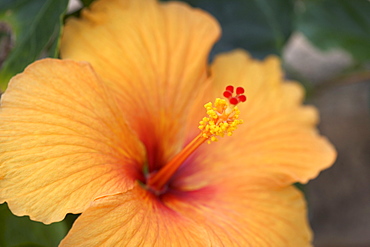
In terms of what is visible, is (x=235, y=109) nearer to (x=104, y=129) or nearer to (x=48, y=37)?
(x=104, y=129)

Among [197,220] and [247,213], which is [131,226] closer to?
[197,220]

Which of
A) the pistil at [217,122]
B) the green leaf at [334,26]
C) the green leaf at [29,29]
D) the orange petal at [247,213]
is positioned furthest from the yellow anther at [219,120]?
the green leaf at [334,26]

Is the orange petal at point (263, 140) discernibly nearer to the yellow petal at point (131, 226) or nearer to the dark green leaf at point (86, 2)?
the yellow petal at point (131, 226)

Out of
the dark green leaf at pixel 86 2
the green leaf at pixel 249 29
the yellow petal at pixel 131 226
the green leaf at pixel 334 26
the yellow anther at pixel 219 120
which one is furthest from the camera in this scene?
the green leaf at pixel 334 26

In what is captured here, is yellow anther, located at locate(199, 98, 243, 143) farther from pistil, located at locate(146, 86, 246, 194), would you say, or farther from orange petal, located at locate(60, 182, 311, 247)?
orange petal, located at locate(60, 182, 311, 247)

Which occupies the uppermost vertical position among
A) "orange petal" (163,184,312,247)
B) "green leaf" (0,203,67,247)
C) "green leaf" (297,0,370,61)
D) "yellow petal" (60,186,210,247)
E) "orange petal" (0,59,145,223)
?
"green leaf" (297,0,370,61)

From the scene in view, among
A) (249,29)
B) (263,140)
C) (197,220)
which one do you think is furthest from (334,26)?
(197,220)

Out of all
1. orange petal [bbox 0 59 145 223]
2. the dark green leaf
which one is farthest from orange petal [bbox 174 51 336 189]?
the dark green leaf
